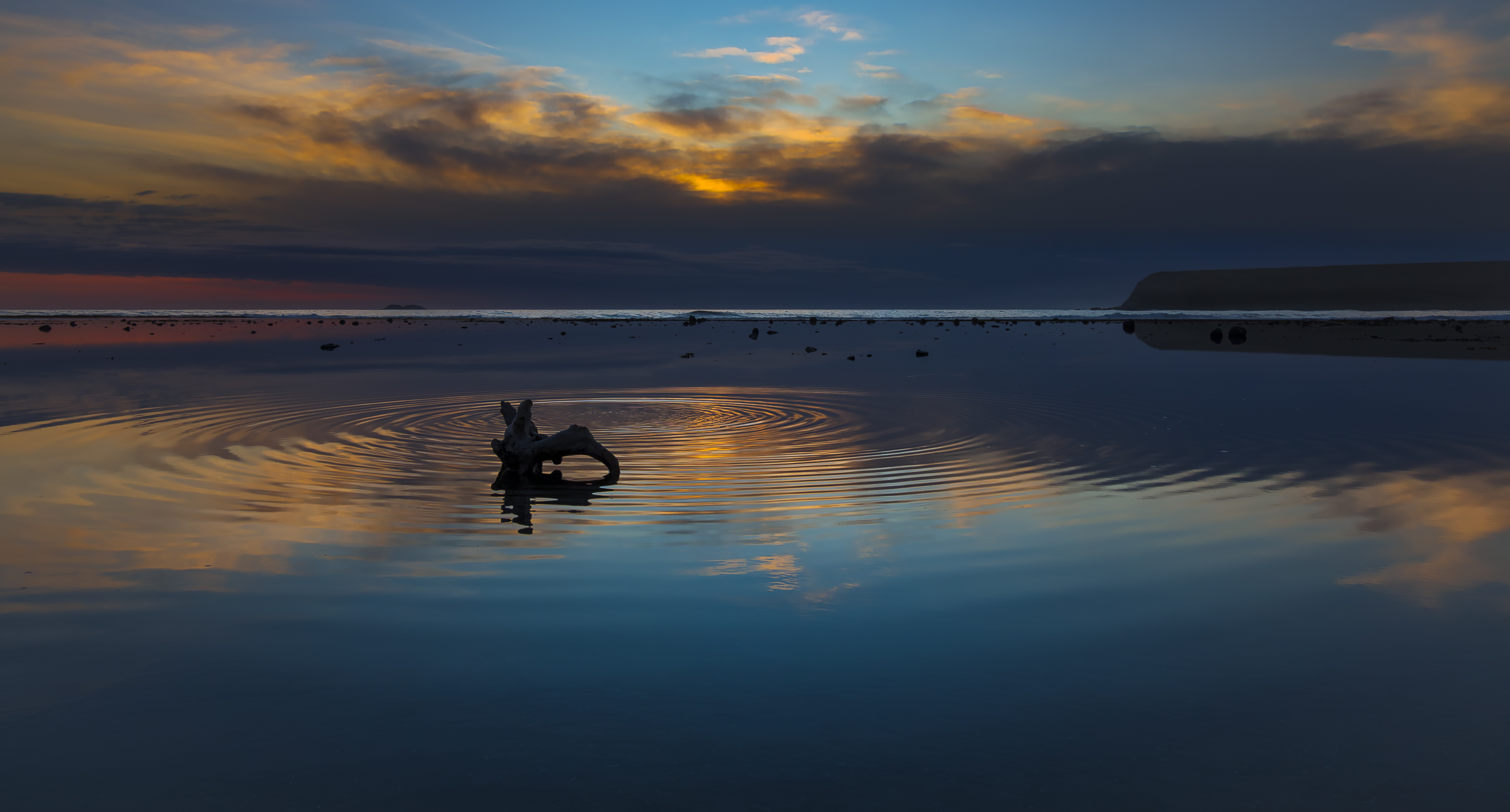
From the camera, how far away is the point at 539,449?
12.8 m

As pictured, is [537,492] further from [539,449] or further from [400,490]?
[400,490]

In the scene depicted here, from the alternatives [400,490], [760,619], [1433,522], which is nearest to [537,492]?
[400,490]

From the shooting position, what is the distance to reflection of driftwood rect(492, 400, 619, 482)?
41.6 ft

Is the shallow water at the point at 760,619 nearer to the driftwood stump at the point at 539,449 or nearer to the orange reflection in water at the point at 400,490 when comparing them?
the orange reflection in water at the point at 400,490

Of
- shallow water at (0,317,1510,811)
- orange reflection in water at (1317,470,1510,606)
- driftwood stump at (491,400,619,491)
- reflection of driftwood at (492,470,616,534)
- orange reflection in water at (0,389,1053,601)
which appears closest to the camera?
shallow water at (0,317,1510,811)

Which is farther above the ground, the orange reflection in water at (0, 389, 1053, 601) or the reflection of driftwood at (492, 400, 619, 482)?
the reflection of driftwood at (492, 400, 619, 482)

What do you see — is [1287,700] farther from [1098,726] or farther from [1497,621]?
[1497,621]

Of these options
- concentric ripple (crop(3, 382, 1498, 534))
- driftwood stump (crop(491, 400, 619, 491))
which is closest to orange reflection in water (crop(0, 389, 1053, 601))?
concentric ripple (crop(3, 382, 1498, 534))

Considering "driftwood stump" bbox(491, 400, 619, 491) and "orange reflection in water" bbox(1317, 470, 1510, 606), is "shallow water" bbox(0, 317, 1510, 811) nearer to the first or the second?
"orange reflection in water" bbox(1317, 470, 1510, 606)

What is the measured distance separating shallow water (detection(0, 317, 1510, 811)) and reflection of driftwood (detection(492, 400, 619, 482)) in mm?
487

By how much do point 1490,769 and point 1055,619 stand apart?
266 centimetres

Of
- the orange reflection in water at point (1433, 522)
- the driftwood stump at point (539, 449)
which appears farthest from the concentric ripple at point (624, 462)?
the orange reflection in water at point (1433, 522)

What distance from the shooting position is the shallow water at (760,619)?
14.9 feet

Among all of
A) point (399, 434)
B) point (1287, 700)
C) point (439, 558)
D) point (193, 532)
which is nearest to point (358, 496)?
point (193, 532)
